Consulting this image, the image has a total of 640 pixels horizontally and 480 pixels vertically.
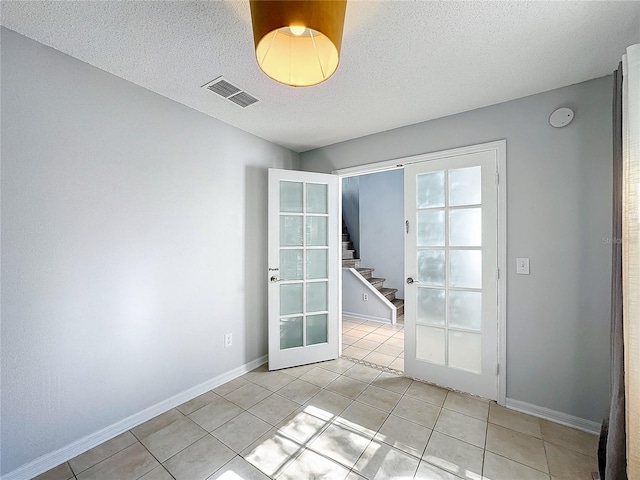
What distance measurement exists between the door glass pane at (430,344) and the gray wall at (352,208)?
3332mm

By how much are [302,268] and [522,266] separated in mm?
1960

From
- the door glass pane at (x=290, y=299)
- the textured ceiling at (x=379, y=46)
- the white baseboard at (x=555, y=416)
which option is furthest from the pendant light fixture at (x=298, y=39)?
the white baseboard at (x=555, y=416)

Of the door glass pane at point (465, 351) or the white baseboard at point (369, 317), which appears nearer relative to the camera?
the door glass pane at point (465, 351)

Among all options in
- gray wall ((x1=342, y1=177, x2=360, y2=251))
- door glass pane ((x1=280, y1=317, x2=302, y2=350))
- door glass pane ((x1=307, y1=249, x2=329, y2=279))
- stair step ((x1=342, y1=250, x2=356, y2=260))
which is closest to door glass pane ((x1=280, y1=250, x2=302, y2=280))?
door glass pane ((x1=307, y1=249, x2=329, y2=279))

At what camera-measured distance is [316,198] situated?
301 cm

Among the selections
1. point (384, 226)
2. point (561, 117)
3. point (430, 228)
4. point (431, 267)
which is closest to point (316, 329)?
point (431, 267)

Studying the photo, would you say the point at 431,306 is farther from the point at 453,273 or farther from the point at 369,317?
the point at 369,317

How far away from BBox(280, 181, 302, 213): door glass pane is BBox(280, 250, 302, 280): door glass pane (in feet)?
1.52

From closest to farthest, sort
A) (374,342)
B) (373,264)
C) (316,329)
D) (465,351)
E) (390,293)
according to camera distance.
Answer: (465,351), (316,329), (374,342), (390,293), (373,264)

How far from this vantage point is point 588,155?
6.00 feet

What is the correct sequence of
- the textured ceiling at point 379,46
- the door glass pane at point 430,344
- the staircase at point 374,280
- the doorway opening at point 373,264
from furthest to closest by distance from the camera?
the staircase at point 374,280 → the doorway opening at point 373,264 → the door glass pane at point 430,344 → the textured ceiling at point 379,46

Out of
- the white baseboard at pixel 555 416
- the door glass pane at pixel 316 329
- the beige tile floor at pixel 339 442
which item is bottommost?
the beige tile floor at pixel 339 442

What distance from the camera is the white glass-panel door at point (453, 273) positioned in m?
2.20

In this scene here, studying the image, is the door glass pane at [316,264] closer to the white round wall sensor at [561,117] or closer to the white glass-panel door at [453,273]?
the white glass-panel door at [453,273]
